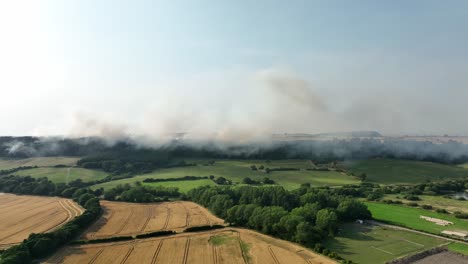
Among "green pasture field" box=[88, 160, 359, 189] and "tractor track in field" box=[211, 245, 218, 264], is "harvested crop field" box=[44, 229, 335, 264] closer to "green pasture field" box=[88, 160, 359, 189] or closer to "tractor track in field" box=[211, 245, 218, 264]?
"tractor track in field" box=[211, 245, 218, 264]

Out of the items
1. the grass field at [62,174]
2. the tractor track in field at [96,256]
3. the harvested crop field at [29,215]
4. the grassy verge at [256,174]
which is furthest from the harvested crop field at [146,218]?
the grass field at [62,174]

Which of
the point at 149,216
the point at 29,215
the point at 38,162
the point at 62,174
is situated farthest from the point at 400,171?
the point at 38,162

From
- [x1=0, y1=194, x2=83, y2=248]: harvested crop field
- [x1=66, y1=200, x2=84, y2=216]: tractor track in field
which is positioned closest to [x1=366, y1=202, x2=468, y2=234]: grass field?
[x1=66, y1=200, x2=84, y2=216]: tractor track in field

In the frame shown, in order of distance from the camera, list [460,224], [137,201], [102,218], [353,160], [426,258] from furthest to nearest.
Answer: [353,160] → [137,201] → [102,218] → [460,224] → [426,258]

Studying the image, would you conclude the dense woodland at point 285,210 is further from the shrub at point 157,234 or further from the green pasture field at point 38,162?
the green pasture field at point 38,162

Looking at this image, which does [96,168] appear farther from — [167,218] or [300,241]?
[300,241]

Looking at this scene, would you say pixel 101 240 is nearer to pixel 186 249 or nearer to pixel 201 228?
pixel 186 249

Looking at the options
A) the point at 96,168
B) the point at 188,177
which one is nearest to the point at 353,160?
the point at 188,177

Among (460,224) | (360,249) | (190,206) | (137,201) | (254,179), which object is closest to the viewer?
(360,249)
